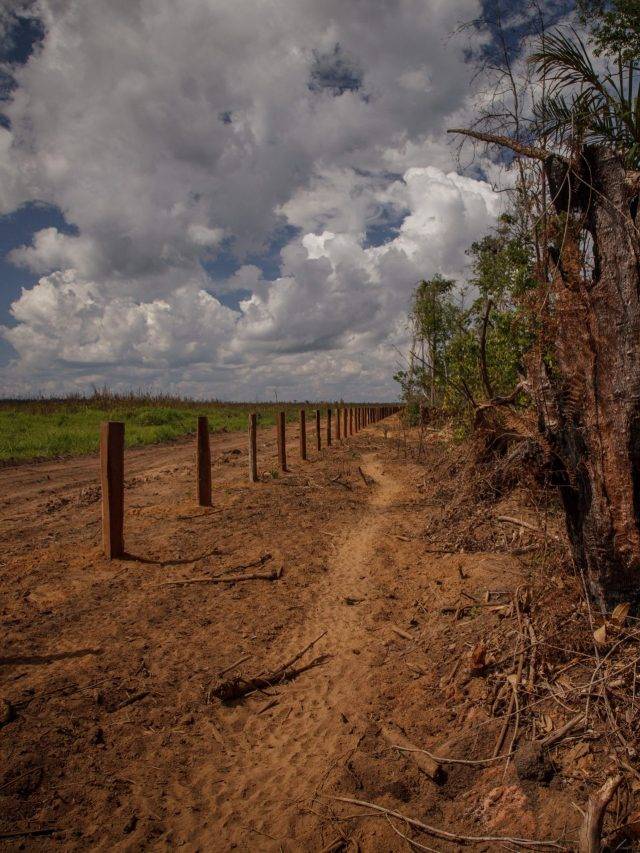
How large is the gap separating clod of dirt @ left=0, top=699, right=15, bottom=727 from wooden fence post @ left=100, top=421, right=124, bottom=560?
2.54 m

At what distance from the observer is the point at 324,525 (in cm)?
811

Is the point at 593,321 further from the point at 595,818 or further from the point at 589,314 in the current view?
the point at 595,818

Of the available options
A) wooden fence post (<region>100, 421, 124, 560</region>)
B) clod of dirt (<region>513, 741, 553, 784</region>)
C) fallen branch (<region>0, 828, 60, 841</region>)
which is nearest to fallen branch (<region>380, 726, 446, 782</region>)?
clod of dirt (<region>513, 741, 553, 784</region>)

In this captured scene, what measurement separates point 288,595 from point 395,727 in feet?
7.64

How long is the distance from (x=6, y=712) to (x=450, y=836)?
2615 mm

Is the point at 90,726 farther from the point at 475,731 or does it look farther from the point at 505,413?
the point at 505,413

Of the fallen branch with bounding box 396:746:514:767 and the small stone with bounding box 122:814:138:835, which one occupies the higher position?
the fallen branch with bounding box 396:746:514:767

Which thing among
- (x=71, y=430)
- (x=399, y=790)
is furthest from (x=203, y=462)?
(x=71, y=430)

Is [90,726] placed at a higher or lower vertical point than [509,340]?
lower

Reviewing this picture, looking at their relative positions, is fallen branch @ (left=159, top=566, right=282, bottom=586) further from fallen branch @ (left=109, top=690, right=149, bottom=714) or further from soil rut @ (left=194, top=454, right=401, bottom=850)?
fallen branch @ (left=109, top=690, right=149, bottom=714)

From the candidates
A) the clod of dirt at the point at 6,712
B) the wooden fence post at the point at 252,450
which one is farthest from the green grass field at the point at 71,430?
the clod of dirt at the point at 6,712

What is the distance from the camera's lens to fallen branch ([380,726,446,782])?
9.29 feet

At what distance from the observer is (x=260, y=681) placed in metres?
3.94

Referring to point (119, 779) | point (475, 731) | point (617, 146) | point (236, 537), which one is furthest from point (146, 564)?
point (617, 146)
